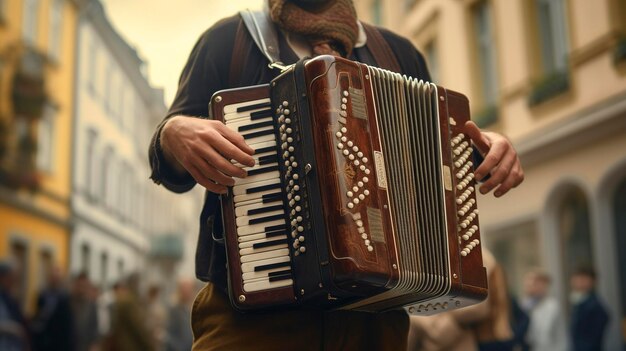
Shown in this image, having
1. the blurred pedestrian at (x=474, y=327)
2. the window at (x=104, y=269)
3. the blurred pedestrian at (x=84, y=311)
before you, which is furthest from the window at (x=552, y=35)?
the window at (x=104, y=269)

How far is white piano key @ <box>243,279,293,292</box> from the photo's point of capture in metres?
2.40

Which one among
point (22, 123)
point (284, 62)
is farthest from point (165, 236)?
point (284, 62)

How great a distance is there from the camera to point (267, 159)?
2.50 m

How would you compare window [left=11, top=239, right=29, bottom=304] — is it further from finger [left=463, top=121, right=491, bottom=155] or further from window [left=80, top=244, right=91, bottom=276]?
finger [left=463, top=121, right=491, bottom=155]

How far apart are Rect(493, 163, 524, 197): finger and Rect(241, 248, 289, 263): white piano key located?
643 mm

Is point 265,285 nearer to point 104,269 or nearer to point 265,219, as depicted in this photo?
point 265,219

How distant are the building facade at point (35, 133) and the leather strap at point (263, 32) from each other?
46.2ft

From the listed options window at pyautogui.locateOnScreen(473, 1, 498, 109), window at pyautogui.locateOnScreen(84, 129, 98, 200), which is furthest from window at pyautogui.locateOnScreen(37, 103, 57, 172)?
window at pyautogui.locateOnScreen(473, 1, 498, 109)

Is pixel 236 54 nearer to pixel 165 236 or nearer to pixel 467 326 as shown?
pixel 467 326

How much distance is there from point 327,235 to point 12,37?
17.7 meters

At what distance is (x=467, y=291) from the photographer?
256 centimetres

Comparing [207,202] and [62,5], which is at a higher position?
[62,5]

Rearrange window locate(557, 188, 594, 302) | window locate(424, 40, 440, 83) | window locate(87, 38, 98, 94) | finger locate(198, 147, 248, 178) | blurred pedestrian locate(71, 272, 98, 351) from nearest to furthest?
finger locate(198, 147, 248, 178), blurred pedestrian locate(71, 272, 98, 351), window locate(557, 188, 594, 302), window locate(424, 40, 440, 83), window locate(87, 38, 98, 94)

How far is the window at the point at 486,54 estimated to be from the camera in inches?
622
